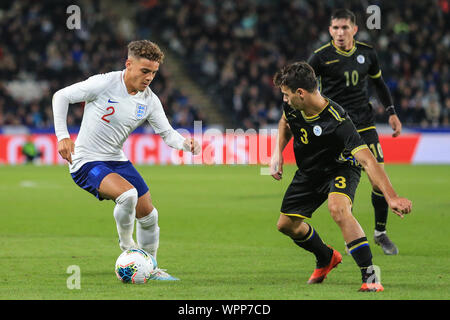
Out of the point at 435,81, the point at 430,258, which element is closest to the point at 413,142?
the point at 435,81

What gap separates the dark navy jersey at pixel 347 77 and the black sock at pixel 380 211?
804 millimetres

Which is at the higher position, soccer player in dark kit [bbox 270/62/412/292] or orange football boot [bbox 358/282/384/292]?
soccer player in dark kit [bbox 270/62/412/292]

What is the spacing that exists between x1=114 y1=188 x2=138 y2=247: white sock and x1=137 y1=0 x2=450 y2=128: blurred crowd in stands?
727 inches

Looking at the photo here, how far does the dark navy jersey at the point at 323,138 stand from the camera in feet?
20.6

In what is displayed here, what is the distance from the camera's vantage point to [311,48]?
28.3 metres

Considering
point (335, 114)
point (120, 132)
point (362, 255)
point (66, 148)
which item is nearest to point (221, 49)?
point (120, 132)

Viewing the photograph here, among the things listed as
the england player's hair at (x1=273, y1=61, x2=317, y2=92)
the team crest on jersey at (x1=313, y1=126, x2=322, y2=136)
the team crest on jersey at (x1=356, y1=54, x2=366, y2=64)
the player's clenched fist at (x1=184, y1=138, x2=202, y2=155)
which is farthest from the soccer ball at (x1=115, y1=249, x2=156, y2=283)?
the team crest on jersey at (x1=356, y1=54, x2=366, y2=64)

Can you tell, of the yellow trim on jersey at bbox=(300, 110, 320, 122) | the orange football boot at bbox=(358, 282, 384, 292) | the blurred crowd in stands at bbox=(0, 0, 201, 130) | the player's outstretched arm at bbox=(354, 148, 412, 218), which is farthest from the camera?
the blurred crowd in stands at bbox=(0, 0, 201, 130)

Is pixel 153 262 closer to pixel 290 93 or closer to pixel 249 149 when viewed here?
pixel 290 93

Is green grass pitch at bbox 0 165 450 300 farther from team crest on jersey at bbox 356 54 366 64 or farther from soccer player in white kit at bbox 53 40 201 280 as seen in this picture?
team crest on jersey at bbox 356 54 366 64

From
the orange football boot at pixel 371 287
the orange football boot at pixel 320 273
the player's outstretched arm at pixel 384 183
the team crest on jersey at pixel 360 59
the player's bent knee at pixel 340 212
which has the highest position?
the team crest on jersey at pixel 360 59

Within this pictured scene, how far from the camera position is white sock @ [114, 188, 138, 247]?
694cm

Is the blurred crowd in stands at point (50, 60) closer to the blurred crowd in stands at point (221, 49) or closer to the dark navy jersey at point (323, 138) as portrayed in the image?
the blurred crowd in stands at point (221, 49)

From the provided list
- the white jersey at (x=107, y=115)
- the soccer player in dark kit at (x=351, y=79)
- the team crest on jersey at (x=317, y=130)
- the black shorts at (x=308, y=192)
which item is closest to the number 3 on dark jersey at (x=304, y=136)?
the team crest on jersey at (x=317, y=130)
